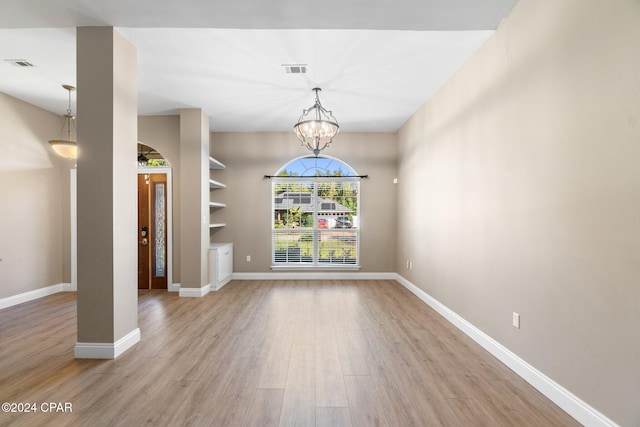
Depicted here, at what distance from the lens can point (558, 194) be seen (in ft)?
6.91

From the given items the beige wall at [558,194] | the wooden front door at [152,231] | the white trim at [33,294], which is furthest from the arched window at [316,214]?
the white trim at [33,294]

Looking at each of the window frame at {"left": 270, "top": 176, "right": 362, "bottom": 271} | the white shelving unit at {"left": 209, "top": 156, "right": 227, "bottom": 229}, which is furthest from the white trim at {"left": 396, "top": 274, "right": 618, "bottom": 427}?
the white shelving unit at {"left": 209, "top": 156, "right": 227, "bottom": 229}

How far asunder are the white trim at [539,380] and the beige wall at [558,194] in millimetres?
51

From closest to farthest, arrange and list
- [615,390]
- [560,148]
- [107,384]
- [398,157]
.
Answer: [615,390] → [560,148] → [107,384] → [398,157]

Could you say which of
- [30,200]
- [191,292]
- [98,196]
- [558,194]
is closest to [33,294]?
[30,200]

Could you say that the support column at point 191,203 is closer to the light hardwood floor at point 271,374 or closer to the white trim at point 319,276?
the light hardwood floor at point 271,374

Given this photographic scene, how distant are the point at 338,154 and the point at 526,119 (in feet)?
13.8

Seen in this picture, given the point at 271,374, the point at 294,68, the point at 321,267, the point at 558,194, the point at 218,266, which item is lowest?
the point at 271,374

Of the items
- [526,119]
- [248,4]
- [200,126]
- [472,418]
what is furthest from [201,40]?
[472,418]

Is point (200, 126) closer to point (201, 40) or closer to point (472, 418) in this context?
point (201, 40)

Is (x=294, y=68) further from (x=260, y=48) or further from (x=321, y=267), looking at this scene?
(x=321, y=267)

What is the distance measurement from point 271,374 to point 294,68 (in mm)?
3156

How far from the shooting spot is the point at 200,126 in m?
5.04

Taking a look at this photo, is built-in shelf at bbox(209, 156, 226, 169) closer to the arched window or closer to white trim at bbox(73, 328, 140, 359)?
the arched window
